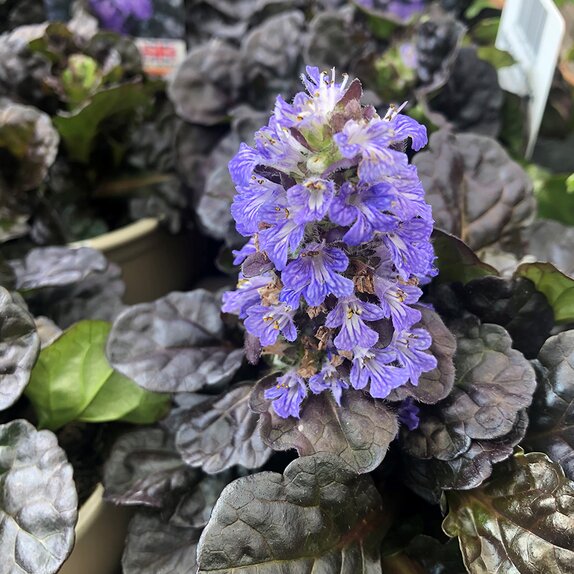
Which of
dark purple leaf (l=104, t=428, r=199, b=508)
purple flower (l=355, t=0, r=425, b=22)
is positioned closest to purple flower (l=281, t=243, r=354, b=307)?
dark purple leaf (l=104, t=428, r=199, b=508)

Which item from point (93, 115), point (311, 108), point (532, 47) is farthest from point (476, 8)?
point (311, 108)

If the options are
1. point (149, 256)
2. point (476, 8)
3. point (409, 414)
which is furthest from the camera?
point (476, 8)

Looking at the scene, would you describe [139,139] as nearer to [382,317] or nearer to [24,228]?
[24,228]

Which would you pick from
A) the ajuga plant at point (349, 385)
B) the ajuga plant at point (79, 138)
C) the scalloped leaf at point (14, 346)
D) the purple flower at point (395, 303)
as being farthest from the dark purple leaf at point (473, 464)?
the ajuga plant at point (79, 138)

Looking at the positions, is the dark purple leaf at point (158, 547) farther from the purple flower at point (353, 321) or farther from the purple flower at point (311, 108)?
the purple flower at point (311, 108)

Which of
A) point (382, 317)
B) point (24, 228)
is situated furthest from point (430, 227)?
point (24, 228)

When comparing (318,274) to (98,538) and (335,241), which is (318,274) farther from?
(98,538)

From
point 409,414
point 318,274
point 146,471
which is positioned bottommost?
point 146,471

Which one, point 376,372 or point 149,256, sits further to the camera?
point 149,256
